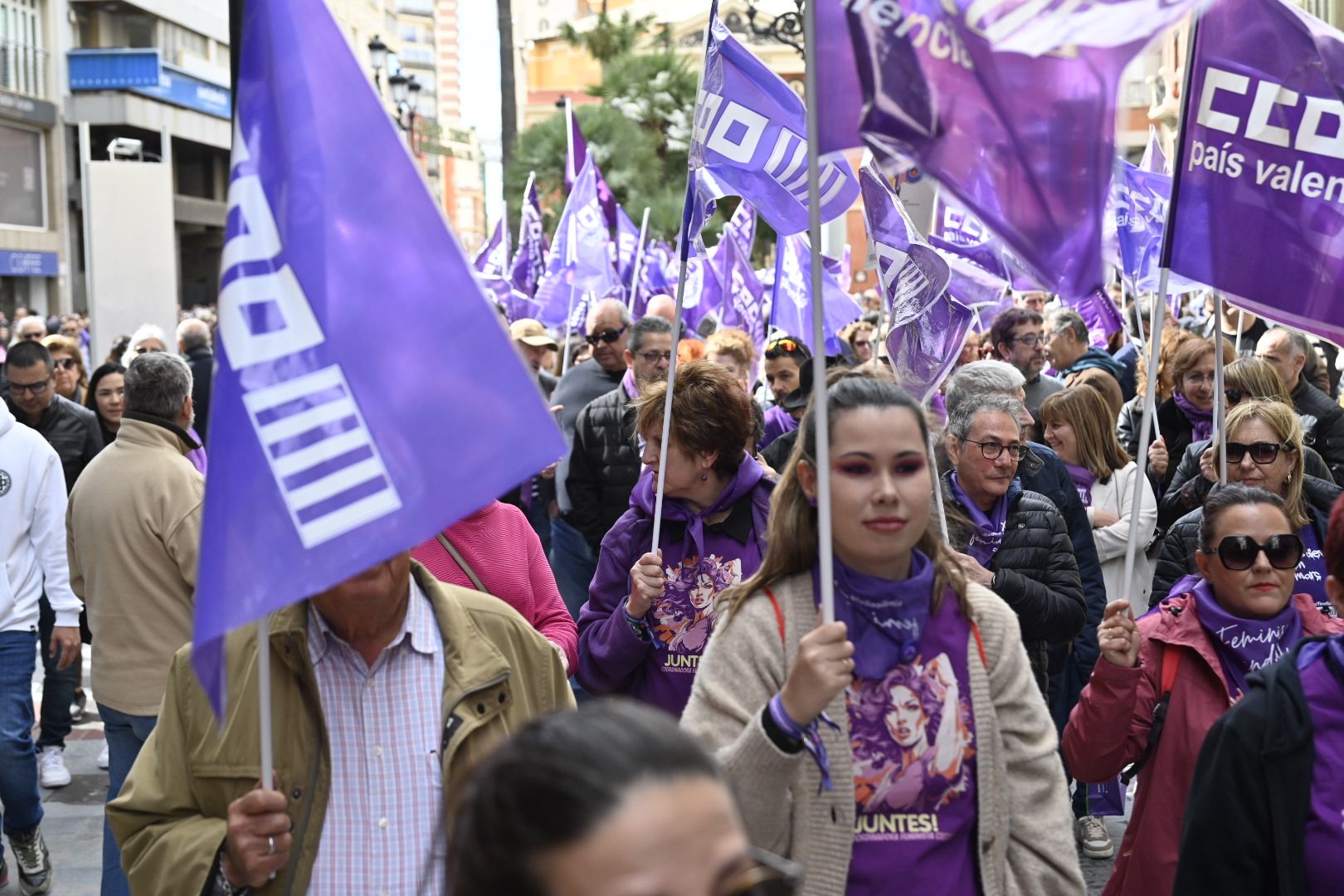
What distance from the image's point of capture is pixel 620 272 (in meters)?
18.3

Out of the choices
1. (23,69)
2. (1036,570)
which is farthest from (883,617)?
(23,69)

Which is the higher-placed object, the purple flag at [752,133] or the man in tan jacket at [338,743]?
the purple flag at [752,133]

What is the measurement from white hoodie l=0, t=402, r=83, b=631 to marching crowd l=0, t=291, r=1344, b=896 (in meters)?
0.04

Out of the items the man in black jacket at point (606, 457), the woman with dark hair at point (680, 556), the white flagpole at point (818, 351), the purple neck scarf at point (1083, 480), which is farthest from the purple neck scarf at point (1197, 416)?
the white flagpole at point (818, 351)

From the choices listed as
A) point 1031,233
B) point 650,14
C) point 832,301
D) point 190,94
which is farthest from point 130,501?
point 190,94

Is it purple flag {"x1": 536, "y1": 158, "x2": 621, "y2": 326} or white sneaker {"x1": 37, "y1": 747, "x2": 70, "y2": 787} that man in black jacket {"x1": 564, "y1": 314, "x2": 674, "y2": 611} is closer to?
white sneaker {"x1": 37, "y1": 747, "x2": 70, "y2": 787}

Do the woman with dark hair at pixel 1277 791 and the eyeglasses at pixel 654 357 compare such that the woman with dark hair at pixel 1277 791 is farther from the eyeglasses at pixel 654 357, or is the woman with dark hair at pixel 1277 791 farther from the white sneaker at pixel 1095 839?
Result: the eyeglasses at pixel 654 357

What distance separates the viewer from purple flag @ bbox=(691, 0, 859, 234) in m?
5.57

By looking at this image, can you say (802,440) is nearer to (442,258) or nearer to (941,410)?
(442,258)

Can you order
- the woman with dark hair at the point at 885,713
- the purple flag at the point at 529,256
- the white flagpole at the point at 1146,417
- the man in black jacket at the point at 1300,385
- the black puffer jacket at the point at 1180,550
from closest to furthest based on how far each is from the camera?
the woman with dark hair at the point at 885,713 < the white flagpole at the point at 1146,417 < the black puffer jacket at the point at 1180,550 < the man in black jacket at the point at 1300,385 < the purple flag at the point at 529,256

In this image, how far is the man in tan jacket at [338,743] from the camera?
9.55 ft

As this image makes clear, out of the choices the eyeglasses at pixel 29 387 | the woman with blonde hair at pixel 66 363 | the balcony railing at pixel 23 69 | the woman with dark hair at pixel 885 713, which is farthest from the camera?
the balcony railing at pixel 23 69

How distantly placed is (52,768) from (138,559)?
264 cm

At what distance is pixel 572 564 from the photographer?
8.91m
